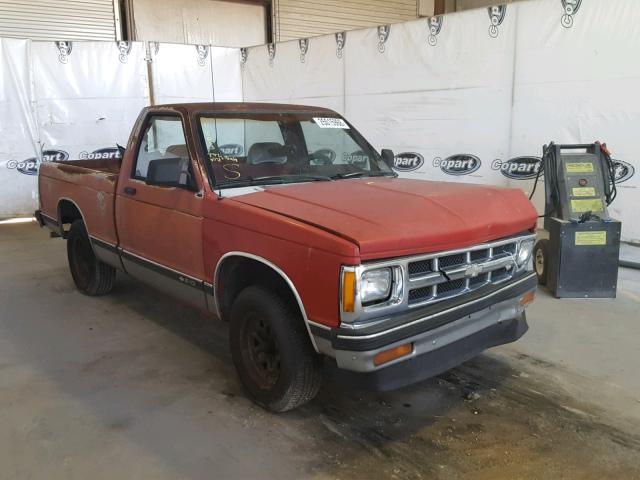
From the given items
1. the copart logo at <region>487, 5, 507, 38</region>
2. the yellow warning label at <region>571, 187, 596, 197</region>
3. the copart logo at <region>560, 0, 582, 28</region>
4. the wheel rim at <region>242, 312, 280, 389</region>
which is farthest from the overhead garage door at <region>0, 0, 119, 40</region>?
the wheel rim at <region>242, 312, 280, 389</region>

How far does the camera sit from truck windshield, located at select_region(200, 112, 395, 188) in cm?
361

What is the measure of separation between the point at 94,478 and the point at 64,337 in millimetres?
2081

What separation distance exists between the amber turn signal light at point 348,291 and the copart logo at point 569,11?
579 cm

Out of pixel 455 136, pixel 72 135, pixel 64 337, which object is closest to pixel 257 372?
pixel 64 337

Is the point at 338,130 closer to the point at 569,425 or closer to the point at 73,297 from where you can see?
the point at 569,425

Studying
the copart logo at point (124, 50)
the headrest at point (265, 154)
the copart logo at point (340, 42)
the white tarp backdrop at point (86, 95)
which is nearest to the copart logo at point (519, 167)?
the copart logo at point (340, 42)

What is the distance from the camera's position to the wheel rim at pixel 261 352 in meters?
3.10

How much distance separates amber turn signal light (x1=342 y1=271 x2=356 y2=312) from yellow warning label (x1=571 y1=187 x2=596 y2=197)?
3744 mm

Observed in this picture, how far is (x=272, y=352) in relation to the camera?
312cm

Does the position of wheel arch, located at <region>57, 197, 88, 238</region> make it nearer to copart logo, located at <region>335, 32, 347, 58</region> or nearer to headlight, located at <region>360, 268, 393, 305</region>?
headlight, located at <region>360, 268, 393, 305</region>

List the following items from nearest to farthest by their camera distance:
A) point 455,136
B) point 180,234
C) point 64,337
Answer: point 180,234 < point 64,337 < point 455,136

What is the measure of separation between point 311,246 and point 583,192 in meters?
3.82

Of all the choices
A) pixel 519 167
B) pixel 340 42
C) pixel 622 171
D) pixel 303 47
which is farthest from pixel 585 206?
pixel 303 47

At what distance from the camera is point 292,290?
2781mm
